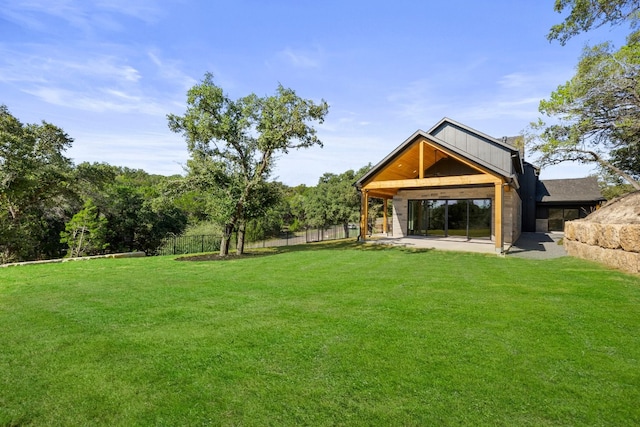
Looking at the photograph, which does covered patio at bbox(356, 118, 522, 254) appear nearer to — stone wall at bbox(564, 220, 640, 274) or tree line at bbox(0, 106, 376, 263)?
stone wall at bbox(564, 220, 640, 274)

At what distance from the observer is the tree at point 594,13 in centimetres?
1012

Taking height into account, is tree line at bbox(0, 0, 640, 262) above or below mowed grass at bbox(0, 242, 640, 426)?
above

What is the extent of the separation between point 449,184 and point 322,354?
12.0 metres

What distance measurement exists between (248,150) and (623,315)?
13.1 meters

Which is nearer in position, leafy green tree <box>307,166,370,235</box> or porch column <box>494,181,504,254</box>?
porch column <box>494,181,504,254</box>

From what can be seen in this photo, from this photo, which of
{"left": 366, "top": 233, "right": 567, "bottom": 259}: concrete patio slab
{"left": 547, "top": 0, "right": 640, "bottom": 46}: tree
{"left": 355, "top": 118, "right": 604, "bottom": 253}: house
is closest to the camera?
{"left": 547, "top": 0, "right": 640, "bottom": 46}: tree

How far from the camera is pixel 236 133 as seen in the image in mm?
13625

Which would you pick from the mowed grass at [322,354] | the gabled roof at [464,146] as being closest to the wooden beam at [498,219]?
the gabled roof at [464,146]

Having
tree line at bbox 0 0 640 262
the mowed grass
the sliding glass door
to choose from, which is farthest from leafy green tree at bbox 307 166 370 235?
the mowed grass

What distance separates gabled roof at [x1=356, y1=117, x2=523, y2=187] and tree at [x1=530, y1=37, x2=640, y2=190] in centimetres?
150

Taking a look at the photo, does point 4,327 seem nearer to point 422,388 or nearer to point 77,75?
point 422,388

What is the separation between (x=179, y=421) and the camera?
2.55 metres

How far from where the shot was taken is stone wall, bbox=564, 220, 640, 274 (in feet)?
27.1

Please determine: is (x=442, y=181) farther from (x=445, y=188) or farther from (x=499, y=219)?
(x=445, y=188)
